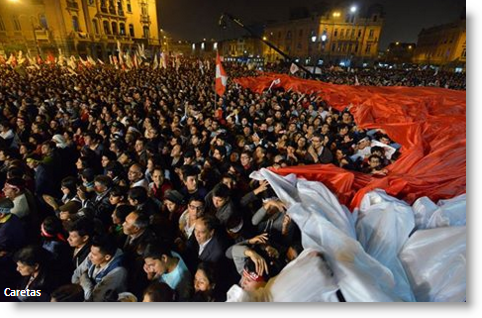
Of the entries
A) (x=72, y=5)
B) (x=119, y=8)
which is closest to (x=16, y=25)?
(x=72, y=5)

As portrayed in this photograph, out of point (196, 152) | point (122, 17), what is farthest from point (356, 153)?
point (122, 17)

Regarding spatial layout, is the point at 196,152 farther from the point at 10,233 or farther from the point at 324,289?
the point at 324,289

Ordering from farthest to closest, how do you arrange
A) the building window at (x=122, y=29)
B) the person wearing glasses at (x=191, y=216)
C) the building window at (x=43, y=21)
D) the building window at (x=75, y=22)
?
1. the building window at (x=122, y=29)
2. the building window at (x=75, y=22)
3. the building window at (x=43, y=21)
4. the person wearing glasses at (x=191, y=216)

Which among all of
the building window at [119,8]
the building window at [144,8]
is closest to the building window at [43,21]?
the building window at [119,8]

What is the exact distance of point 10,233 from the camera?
8.77 ft

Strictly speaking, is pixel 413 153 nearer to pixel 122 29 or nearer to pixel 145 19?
pixel 122 29

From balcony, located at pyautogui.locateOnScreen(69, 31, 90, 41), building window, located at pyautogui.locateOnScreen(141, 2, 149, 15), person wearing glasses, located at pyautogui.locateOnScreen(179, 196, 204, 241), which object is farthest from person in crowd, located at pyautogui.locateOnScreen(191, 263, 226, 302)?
building window, located at pyautogui.locateOnScreen(141, 2, 149, 15)

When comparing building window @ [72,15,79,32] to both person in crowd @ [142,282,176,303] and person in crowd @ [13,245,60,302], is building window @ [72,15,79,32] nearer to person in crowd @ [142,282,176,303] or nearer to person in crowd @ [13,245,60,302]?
person in crowd @ [13,245,60,302]

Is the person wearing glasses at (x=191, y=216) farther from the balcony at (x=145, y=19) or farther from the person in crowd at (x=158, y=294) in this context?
the balcony at (x=145, y=19)

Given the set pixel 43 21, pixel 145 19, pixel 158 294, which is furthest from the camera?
pixel 145 19

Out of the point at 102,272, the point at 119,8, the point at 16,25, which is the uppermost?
the point at 119,8

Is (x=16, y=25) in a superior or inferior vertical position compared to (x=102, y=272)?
superior

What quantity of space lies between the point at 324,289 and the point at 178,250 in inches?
67.2

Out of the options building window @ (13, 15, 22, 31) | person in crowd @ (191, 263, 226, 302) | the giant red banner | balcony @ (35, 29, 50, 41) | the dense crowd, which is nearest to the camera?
person in crowd @ (191, 263, 226, 302)
